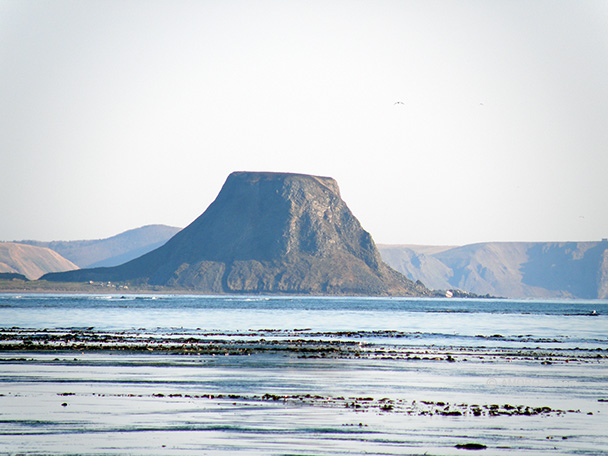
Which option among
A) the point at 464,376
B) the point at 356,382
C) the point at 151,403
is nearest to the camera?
the point at 151,403

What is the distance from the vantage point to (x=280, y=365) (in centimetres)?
4725

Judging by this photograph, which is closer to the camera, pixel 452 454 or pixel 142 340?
pixel 452 454

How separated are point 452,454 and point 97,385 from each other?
60.5 feet

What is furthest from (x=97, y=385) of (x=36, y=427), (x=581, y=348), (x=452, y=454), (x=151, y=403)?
(x=581, y=348)

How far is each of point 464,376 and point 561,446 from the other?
1839 cm

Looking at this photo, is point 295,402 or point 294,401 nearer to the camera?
point 295,402

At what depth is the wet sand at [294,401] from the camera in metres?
23.8

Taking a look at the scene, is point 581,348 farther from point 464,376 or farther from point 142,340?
point 142,340

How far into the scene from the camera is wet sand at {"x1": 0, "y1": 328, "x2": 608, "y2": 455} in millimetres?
23828

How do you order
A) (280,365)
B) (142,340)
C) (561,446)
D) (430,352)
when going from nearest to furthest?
(561,446)
(280,365)
(430,352)
(142,340)

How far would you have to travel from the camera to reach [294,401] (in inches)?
1259

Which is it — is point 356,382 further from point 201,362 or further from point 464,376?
point 201,362

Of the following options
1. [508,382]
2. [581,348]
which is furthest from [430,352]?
[508,382]

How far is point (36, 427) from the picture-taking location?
25.2 metres
